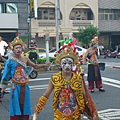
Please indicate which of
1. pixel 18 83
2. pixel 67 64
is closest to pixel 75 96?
pixel 67 64

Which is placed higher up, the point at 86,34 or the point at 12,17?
the point at 12,17

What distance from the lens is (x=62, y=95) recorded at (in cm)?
477

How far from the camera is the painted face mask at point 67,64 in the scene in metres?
4.86

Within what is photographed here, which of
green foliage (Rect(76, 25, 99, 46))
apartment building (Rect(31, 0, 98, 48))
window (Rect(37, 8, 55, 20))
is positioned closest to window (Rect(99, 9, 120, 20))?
apartment building (Rect(31, 0, 98, 48))

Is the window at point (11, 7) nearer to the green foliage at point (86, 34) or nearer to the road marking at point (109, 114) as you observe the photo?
the green foliage at point (86, 34)

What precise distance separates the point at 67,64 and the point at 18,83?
1.77m

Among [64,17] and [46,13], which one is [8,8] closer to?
[46,13]

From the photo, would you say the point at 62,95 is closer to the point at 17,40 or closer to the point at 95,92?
the point at 17,40

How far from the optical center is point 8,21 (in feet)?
124

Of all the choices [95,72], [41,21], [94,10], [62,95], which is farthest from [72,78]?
[94,10]

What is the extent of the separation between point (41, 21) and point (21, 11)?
367 cm

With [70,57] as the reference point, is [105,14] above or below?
above

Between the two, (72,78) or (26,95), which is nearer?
(72,78)

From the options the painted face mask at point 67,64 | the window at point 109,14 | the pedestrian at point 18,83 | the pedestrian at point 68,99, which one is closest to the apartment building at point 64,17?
the window at point 109,14
